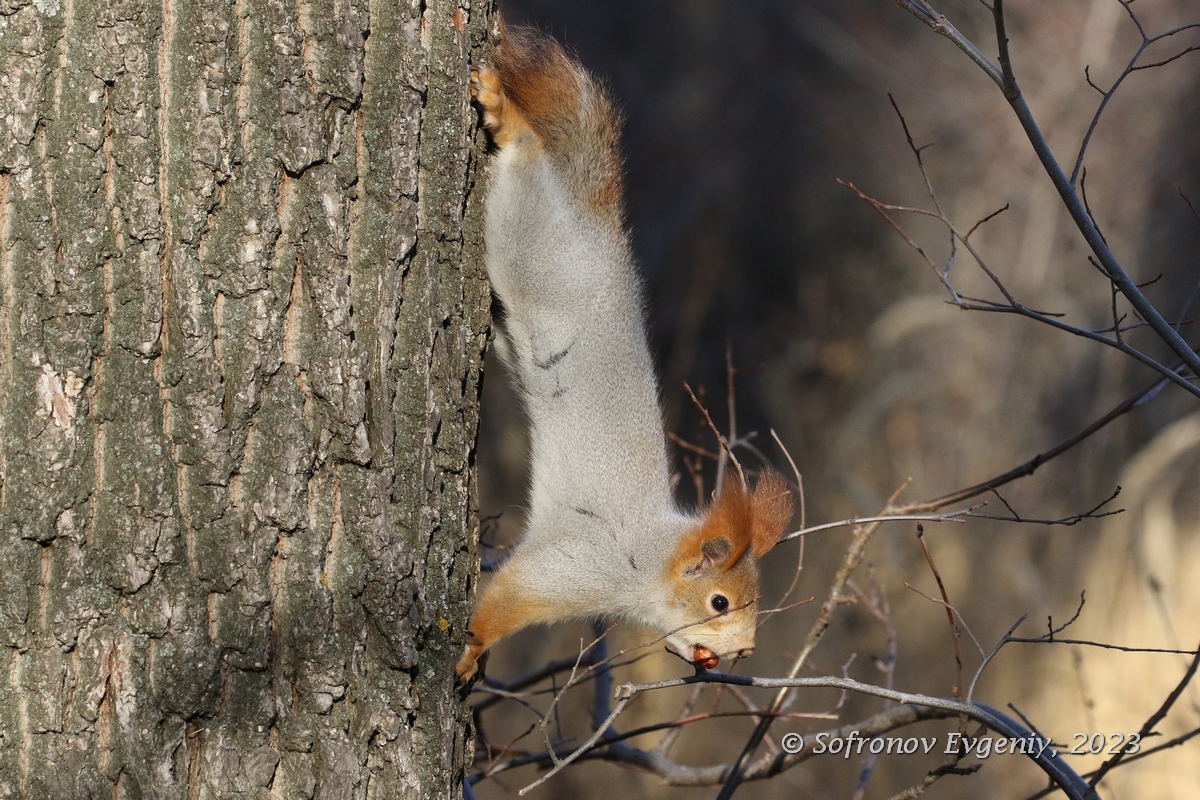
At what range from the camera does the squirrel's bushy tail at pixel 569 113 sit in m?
2.28

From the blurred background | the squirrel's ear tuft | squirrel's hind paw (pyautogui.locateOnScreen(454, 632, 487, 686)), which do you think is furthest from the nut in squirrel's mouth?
the blurred background

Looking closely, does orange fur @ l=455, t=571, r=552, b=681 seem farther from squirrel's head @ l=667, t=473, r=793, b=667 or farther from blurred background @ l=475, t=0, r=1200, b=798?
blurred background @ l=475, t=0, r=1200, b=798

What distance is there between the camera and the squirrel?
2268 mm

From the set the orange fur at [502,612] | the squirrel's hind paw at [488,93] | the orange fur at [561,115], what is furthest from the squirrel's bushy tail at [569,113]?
the orange fur at [502,612]

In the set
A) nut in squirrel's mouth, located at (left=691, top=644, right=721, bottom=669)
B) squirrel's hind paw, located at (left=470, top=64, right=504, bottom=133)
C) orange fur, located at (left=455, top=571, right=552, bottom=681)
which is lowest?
nut in squirrel's mouth, located at (left=691, top=644, right=721, bottom=669)

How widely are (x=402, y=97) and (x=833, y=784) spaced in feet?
14.6

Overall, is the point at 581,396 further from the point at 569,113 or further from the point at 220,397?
the point at 220,397

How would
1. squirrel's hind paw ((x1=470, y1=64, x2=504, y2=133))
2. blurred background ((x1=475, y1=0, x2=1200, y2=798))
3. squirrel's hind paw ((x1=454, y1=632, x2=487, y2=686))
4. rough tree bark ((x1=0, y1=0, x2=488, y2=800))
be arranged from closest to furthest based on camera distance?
rough tree bark ((x1=0, y1=0, x2=488, y2=800))
squirrel's hind paw ((x1=470, y1=64, x2=504, y2=133))
squirrel's hind paw ((x1=454, y1=632, x2=487, y2=686))
blurred background ((x1=475, y1=0, x2=1200, y2=798))

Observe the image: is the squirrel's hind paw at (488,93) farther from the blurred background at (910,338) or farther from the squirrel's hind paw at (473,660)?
the blurred background at (910,338)

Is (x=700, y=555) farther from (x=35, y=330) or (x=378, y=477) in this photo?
(x=35, y=330)

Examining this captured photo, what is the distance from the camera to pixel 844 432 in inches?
291

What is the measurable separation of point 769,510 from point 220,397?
57.0 inches

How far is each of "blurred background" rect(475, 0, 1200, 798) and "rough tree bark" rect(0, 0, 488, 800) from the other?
2022 millimetres

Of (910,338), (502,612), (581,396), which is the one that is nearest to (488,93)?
(581,396)
